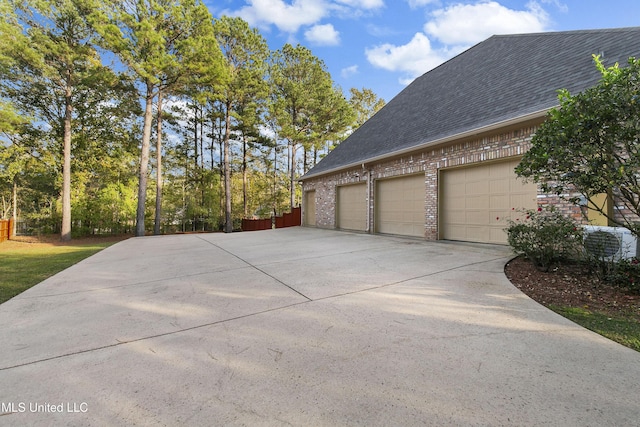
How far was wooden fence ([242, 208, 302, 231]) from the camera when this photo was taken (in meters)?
18.0

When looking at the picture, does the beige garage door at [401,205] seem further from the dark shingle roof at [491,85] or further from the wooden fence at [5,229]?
the wooden fence at [5,229]

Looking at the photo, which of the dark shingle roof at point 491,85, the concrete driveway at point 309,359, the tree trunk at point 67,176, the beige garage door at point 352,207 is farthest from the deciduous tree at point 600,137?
the tree trunk at point 67,176

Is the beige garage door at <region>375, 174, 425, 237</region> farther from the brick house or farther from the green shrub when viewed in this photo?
the green shrub

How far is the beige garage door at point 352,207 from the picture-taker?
11219mm

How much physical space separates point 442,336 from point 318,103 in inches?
784

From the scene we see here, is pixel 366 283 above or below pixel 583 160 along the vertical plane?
below

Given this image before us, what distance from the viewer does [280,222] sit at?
62.6ft

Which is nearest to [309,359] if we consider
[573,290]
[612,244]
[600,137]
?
[573,290]

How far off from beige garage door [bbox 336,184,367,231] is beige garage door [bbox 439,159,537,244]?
12.2 feet

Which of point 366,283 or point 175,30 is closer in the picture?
point 366,283

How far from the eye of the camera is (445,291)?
11.5 ft

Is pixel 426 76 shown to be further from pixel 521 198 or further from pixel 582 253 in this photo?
pixel 582 253

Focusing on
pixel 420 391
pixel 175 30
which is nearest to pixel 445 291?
pixel 420 391

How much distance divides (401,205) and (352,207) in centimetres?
291
